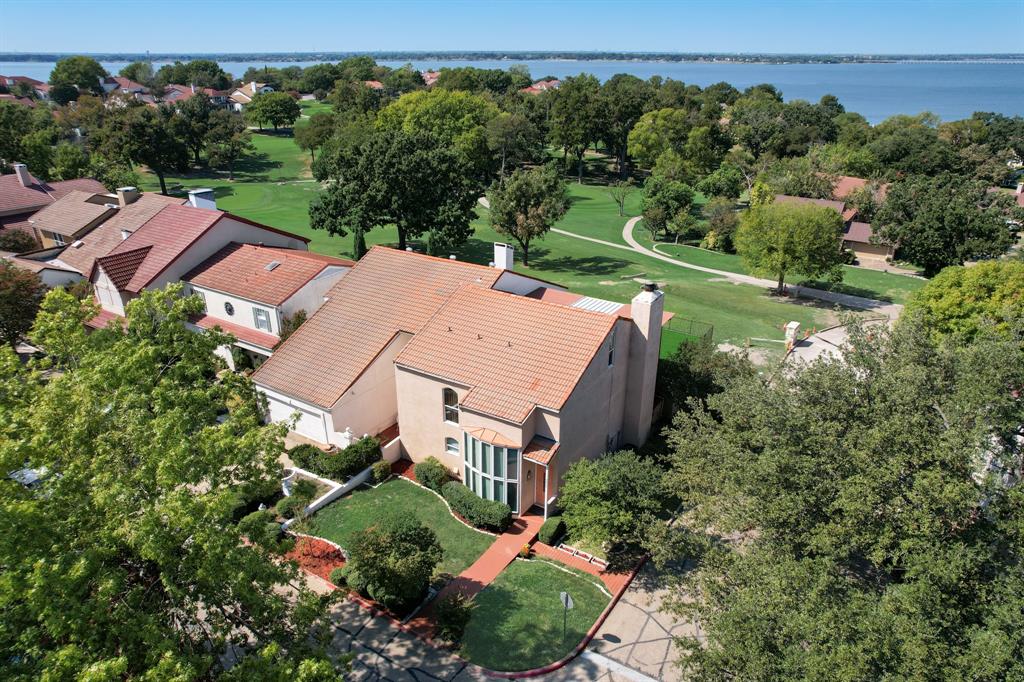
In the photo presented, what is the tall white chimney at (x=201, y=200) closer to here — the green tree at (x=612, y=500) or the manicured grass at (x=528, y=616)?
the green tree at (x=612, y=500)

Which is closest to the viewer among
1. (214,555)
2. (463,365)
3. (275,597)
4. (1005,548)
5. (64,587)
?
(64,587)

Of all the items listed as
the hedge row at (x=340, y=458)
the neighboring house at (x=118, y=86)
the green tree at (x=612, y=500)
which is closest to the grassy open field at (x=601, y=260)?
the green tree at (x=612, y=500)

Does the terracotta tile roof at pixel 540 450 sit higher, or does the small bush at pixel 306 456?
the terracotta tile roof at pixel 540 450

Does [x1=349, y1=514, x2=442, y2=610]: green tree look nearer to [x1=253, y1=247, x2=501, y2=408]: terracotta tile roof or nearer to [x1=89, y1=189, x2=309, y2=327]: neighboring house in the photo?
[x1=253, y1=247, x2=501, y2=408]: terracotta tile roof

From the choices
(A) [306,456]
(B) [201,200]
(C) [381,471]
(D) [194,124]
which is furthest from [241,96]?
(C) [381,471]

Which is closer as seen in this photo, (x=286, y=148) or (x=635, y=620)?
(x=635, y=620)

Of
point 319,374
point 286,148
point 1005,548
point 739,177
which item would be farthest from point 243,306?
point 286,148

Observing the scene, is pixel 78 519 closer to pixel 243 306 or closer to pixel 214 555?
pixel 214 555
